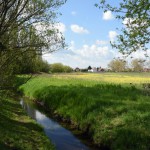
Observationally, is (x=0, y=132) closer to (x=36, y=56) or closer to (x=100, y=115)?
(x=36, y=56)

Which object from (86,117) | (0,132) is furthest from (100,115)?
(0,132)

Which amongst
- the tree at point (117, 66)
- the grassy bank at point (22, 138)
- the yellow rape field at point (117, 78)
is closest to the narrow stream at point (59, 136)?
the grassy bank at point (22, 138)

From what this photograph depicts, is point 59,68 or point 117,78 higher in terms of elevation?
point 59,68

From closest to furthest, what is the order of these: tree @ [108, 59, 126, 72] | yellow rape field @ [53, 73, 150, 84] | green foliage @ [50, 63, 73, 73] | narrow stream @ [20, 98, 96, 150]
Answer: narrow stream @ [20, 98, 96, 150] < yellow rape field @ [53, 73, 150, 84] < green foliage @ [50, 63, 73, 73] < tree @ [108, 59, 126, 72]

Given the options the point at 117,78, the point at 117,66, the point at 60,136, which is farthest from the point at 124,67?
the point at 60,136

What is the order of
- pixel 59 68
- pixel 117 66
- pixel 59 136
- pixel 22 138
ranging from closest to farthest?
pixel 22 138 → pixel 59 136 → pixel 59 68 → pixel 117 66

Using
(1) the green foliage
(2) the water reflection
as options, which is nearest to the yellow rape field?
(2) the water reflection

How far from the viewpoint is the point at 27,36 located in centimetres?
1755

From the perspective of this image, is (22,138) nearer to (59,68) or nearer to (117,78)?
(117,78)

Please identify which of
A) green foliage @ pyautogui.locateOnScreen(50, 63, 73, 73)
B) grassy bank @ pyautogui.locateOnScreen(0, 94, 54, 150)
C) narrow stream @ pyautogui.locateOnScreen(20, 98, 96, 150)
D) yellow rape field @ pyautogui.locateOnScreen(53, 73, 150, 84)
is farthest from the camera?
green foliage @ pyautogui.locateOnScreen(50, 63, 73, 73)

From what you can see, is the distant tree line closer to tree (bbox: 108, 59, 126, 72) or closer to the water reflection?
tree (bbox: 108, 59, 126, 72)

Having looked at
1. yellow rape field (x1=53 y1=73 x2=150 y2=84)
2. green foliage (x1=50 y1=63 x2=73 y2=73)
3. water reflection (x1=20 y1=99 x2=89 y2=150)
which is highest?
green foliage (x1=50 y1=63 x2=73 y2=73)

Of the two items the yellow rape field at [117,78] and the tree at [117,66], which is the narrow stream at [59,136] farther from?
the tree at [117,66]

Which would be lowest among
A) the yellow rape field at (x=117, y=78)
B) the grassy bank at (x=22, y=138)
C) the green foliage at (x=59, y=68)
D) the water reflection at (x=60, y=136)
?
the water reflection at (x=60, y=136)
